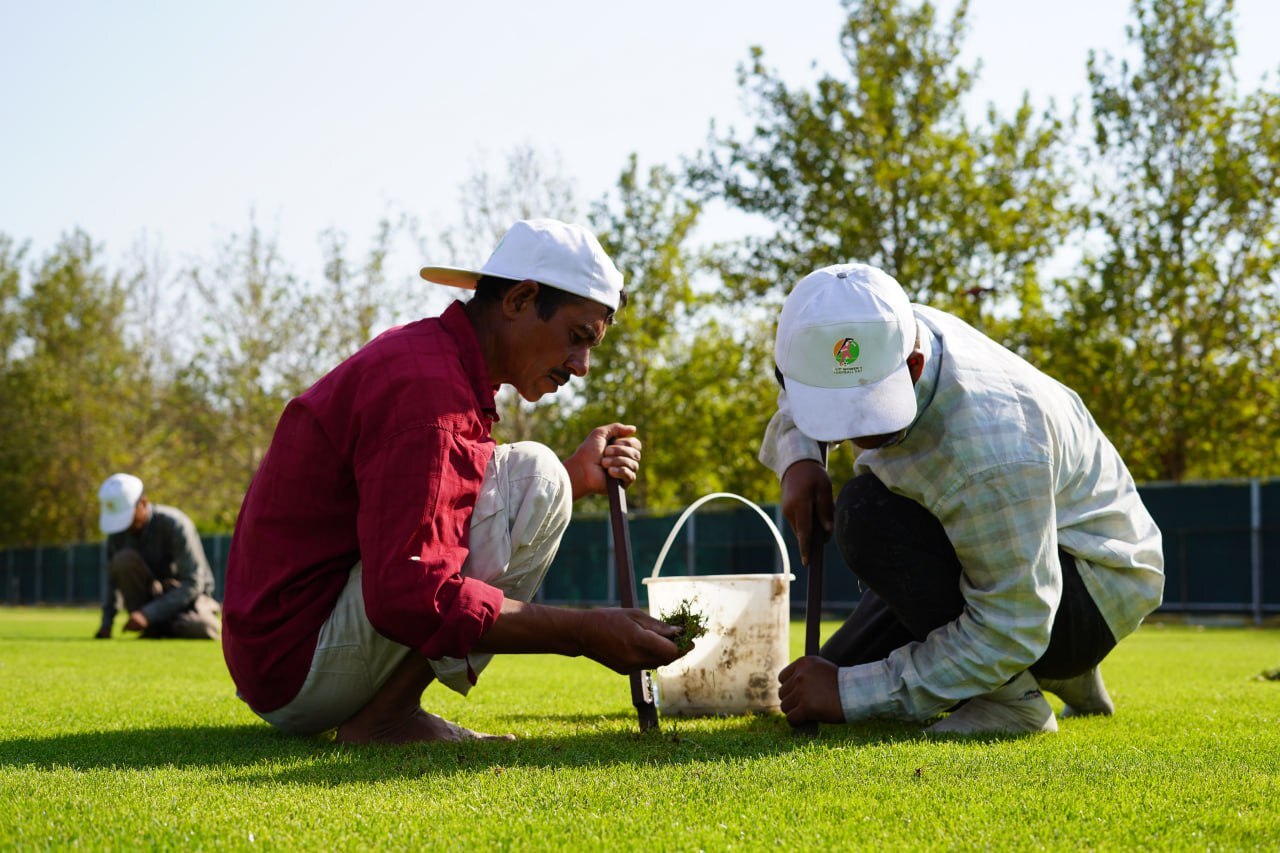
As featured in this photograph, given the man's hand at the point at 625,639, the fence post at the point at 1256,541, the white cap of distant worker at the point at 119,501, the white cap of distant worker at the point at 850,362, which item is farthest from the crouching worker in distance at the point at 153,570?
the fence post at the point at 1256,541

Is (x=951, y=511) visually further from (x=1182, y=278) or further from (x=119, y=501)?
(x=1182, y=278)

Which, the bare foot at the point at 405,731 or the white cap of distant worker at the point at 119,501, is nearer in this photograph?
the bare foot at the point at 405,731

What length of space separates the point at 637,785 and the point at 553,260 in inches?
56.4

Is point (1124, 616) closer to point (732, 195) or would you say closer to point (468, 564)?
point (468, 564)

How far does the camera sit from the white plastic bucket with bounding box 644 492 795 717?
14.2ft

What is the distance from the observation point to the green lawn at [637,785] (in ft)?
7.49

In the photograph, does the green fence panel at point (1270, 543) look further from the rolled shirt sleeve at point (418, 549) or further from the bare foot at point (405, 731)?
the rolled shirt sleeve at point (418, 549)

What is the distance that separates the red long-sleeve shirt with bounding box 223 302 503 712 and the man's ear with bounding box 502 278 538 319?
12cm

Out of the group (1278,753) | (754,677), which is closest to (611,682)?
(754,677)

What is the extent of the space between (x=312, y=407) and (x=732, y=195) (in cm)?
1901

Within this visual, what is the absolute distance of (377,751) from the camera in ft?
10.9

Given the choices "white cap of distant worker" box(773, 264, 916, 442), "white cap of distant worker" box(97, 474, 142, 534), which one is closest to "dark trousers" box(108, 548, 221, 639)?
"white cap of distant worker" box(97, 474, 142, 534)

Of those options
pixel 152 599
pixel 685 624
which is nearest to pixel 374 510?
pixel 685 624

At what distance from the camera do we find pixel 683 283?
80.4 ft
